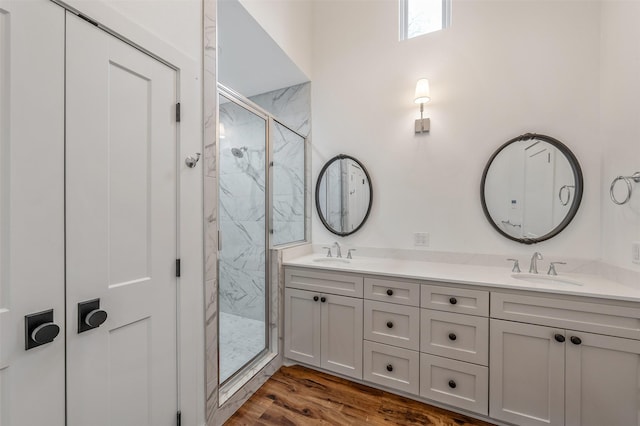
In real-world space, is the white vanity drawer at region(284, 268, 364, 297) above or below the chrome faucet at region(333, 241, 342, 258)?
below

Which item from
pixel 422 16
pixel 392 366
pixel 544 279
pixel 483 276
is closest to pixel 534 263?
pixel 544 279

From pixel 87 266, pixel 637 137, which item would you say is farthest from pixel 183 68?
pixel 637 137

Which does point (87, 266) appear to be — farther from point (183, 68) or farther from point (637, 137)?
point (637, 137)

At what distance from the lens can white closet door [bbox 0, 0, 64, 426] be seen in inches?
32.4

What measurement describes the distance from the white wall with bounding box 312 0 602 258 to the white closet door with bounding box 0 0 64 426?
207 cm

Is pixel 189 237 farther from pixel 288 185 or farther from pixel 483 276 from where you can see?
pixel 483 276

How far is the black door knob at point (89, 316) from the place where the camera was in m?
0.99

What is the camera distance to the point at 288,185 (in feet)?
9.12

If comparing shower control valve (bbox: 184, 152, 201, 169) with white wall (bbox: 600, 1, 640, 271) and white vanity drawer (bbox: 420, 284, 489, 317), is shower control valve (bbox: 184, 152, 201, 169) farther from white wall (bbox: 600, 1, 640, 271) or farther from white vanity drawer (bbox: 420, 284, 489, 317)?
white wall (bbox: 600, 1, 640, 271)

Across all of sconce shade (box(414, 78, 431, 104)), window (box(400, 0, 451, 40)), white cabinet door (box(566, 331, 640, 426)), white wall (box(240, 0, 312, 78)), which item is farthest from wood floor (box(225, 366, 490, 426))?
window (box(400, 0, 451, 40))

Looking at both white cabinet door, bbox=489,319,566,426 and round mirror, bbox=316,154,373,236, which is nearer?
white cabinet door, bbox=489,319,566,426

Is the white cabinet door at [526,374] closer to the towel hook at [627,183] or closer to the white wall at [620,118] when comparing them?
the white wall at [620,118]

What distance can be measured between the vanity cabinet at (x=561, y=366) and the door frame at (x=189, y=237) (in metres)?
1.75

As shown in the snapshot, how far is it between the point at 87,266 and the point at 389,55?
2.70 m
